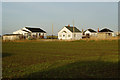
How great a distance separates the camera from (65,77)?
282 inches

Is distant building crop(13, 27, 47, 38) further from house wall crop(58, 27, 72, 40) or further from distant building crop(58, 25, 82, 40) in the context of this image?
distant building crop(58, 25, 82, 40)

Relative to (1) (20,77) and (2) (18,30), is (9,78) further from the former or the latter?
(2) (18,30)

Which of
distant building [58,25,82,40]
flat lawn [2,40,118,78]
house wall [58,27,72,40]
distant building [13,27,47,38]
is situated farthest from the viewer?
distant building [13,27,47,38]

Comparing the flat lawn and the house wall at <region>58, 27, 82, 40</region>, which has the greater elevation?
the house wall at <region>58, 27, 82, 40</region>

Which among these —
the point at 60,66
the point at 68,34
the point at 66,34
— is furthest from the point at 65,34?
the point at 60,66

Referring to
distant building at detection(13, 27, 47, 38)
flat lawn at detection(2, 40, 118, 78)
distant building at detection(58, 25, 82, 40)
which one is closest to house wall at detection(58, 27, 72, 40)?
distant building at detection(58, 25, 82, 40)

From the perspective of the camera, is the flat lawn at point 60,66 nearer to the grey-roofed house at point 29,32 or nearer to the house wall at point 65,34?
the house wall at point 65,34

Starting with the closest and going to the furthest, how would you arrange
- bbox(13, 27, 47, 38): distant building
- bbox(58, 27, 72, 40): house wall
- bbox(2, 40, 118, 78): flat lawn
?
1. bbox(2, 40, 118, 78): flat lawn
2. bbox(58, 27, 72, 40): house wall
3. bbox(13, 27, 47, 38): distant building

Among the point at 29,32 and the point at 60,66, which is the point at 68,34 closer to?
the point at 29,32

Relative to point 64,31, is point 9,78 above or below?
below

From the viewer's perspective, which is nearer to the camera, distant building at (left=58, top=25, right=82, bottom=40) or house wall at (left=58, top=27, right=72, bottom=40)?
distant building at (left=58, top=25, right=82, bottom=40)

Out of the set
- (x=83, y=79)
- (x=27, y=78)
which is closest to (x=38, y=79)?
(x=27, y=78)

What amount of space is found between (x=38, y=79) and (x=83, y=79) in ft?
6.61

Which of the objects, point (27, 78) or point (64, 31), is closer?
point (27, 78)
